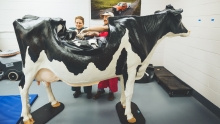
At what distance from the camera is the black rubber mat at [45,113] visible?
6.90ft

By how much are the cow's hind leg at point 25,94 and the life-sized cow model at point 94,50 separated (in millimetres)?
34

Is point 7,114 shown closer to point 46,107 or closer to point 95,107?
point 46,107

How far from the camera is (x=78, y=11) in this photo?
384 cm

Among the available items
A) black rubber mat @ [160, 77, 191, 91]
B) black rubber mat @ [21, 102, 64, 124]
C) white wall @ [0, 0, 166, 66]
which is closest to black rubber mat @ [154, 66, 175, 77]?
black rubber mat @ [160, 77, 191, 91]

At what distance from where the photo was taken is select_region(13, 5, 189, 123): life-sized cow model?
1.64 m

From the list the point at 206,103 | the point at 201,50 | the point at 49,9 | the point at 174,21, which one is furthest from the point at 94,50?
the point at 49,9

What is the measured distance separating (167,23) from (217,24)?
98 centimetres

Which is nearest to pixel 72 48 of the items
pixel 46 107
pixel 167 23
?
pixel 167 23

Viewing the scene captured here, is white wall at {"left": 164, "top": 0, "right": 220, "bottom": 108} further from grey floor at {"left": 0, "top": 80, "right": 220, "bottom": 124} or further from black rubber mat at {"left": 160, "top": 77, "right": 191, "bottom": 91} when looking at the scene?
grey floor at {"left": 0, "top": 80, "right": 220, "bottom": 124}

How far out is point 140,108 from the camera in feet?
8.02

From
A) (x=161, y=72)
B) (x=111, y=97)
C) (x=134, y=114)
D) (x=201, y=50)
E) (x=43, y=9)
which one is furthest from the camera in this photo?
(x=43, y=9)

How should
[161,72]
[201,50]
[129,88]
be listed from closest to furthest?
[129,88]
[201,50]
[161,72]

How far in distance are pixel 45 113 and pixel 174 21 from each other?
222 cm

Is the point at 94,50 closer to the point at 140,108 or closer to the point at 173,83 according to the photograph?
the point at 140,108
